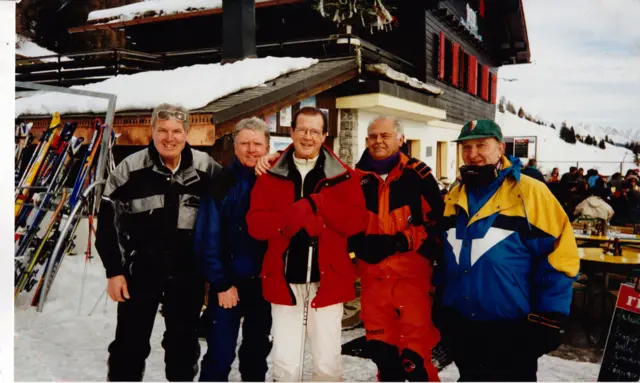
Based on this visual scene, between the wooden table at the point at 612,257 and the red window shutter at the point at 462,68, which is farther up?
the red window shutter at the point at 462,68

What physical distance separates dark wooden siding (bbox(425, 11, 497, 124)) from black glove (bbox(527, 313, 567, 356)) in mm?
7292

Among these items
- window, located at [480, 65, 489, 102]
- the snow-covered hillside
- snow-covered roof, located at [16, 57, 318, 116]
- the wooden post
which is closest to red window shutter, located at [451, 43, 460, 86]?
window, located at [480, 65, 489, 102]

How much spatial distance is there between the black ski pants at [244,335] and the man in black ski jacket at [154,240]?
13 centimetres

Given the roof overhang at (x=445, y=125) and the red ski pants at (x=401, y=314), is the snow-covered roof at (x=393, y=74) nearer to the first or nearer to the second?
the roof overhang at (x=445, y=125)

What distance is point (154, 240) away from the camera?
2414 mm

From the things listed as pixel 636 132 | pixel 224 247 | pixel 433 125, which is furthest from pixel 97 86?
pixel 433 125

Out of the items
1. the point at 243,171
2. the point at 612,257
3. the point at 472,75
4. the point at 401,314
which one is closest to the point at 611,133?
the point at 612,257

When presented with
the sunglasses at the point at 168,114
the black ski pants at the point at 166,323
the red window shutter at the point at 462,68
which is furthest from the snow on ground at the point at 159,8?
the red window shutter at the point at 462,68

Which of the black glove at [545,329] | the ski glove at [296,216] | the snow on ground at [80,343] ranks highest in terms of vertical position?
the ski glove at [296,216]

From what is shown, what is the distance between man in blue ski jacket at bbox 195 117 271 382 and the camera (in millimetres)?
2385

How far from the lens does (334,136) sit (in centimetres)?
654

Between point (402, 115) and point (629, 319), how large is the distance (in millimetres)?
5453

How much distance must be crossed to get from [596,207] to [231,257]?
4.40 meters

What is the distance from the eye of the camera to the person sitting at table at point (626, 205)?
15.3ft
